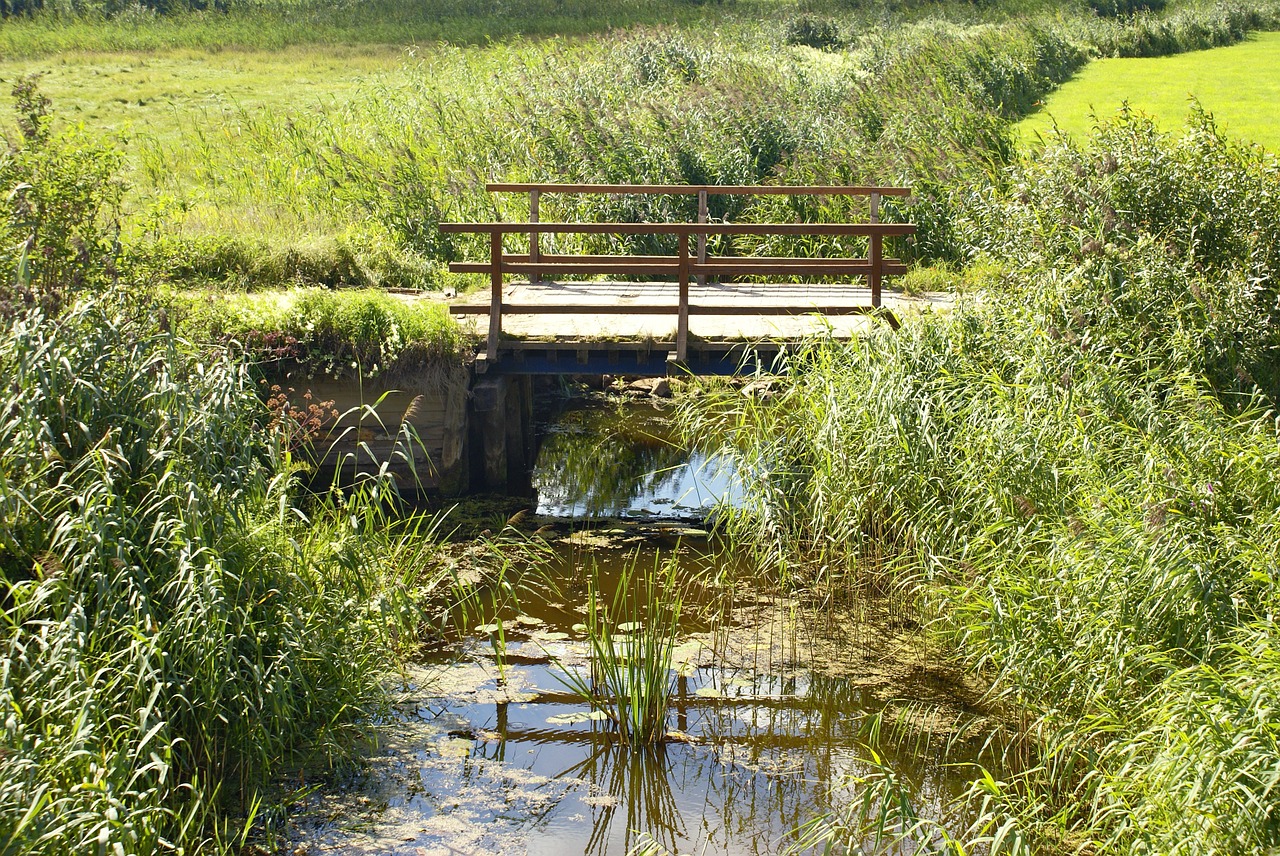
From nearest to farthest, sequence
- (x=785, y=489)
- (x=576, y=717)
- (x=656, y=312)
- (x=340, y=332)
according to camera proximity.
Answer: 1. (x=576, y=717)
2. (x=785, y=489)
3. (x=340, y=332)
4. (x=656, y=312)

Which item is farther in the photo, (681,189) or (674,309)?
(681,189)

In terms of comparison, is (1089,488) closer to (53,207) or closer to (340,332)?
(340,332)

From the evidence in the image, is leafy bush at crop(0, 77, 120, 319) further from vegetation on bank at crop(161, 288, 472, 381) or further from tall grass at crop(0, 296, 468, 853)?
vegetation on bank at crop(161, 288, 472, 381)

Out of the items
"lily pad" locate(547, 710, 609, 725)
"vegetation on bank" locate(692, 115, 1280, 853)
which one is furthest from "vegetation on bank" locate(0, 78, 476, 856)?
Answer: "vegetation on bank" locate(692, 115, 1280, 853)

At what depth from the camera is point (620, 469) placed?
12234 millimetres

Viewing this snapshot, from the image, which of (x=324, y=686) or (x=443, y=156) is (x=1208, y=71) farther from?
(x=324, y=686)

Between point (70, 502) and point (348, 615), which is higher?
point (70, 502)

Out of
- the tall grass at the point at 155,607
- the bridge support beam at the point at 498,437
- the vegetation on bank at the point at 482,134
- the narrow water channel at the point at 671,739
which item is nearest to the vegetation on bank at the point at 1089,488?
the narrow water channel at the point at 671,739

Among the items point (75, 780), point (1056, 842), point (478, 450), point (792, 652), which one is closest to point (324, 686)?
point (75, 780)

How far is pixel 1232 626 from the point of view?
549cm

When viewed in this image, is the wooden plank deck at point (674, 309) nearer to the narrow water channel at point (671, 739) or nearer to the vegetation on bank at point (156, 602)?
the narrow water channel at point (671, 739)

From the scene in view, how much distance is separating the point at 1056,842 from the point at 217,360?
223 inches

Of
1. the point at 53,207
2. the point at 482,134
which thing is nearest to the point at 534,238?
the point at 53,207

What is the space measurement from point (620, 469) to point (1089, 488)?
6.24m
